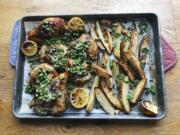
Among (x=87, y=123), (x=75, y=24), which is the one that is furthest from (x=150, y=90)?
(x=75, y=24)

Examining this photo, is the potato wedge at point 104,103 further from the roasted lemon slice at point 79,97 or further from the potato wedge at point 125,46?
the potato wedge at point 125,46

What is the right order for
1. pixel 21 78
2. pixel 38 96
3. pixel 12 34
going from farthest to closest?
pixel 12 34, pixel 21 78, pixel 38 96

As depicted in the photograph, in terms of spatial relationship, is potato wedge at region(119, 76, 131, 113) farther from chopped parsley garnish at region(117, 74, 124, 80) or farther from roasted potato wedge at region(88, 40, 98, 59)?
roasted potato wedge at region(88, 40, 98, 59)

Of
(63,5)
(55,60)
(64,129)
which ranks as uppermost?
(63,5)

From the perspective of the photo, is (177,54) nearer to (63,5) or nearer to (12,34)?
(63,5)

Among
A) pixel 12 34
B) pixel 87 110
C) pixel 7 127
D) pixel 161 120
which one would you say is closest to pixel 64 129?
pixel 87 110

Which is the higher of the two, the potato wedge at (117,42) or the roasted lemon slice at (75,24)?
the roasted lemon slice at (75,24)

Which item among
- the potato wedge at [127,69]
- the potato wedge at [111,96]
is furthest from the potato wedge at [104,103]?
the potato wedge at [127,69]
